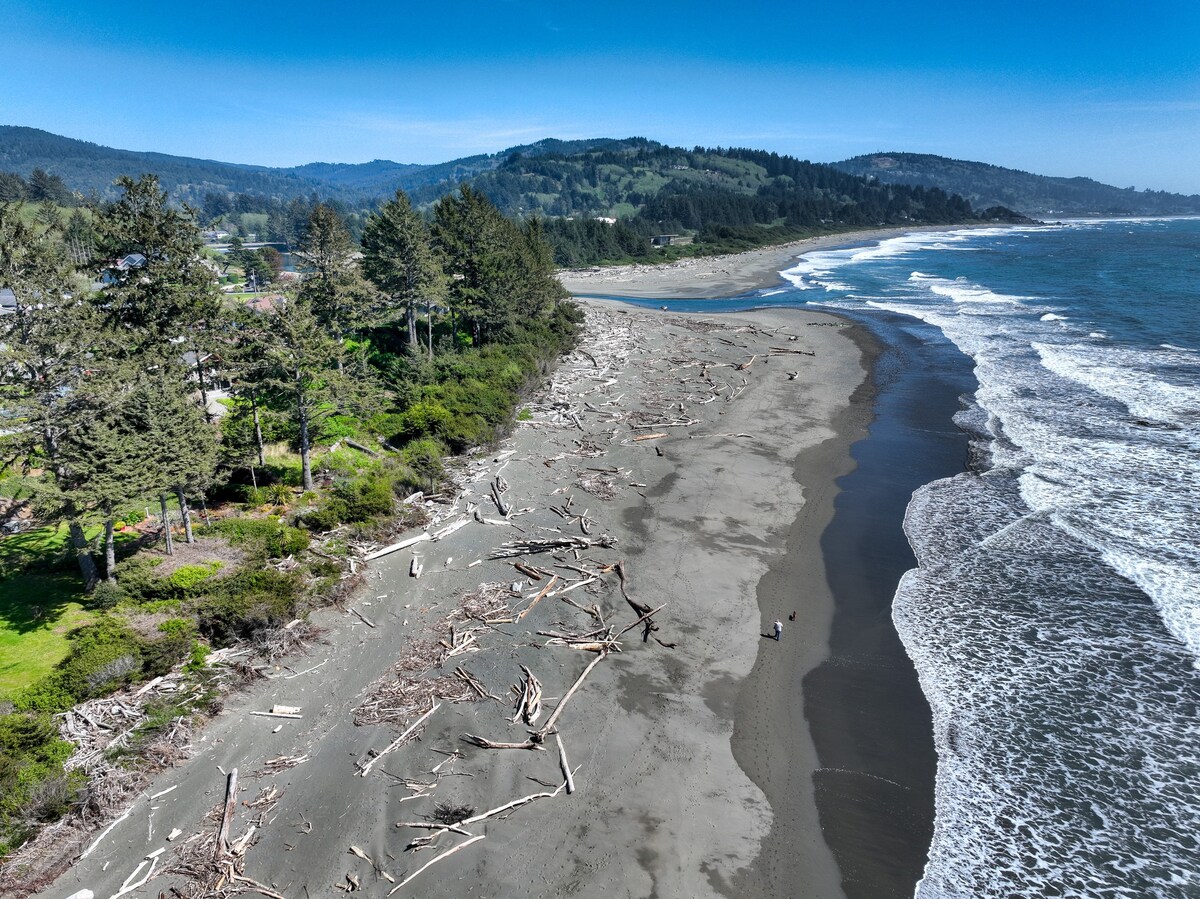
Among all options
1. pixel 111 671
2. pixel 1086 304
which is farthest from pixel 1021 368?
pixel 111 671

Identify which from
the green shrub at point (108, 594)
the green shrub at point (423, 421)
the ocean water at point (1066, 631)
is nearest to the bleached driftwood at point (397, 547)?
the green shrub at point (108, 594)

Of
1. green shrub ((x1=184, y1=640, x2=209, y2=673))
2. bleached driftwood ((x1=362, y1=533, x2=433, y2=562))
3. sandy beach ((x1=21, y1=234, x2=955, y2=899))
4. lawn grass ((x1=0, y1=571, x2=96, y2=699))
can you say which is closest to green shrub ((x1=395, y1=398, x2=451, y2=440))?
sandy beach ((x1=21, y1=234, x2=955, y2=899))

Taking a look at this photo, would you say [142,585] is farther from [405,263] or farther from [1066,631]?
[405,263]

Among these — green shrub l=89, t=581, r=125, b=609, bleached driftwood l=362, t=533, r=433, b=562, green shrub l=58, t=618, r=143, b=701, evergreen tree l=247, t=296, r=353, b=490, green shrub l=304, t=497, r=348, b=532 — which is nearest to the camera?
green shrub l=58, t=618, r=143, b=701

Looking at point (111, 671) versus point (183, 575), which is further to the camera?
point (183, 575)

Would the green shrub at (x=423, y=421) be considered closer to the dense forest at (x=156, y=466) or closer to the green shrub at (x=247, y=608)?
the dense forest at (x=156, y=466)

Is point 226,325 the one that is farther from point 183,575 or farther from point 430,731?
point 430,731

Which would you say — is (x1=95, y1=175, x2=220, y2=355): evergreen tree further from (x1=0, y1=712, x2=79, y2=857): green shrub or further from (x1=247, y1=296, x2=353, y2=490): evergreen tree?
(x1=0, y1=712, x2=79, y2=857): green shrub
